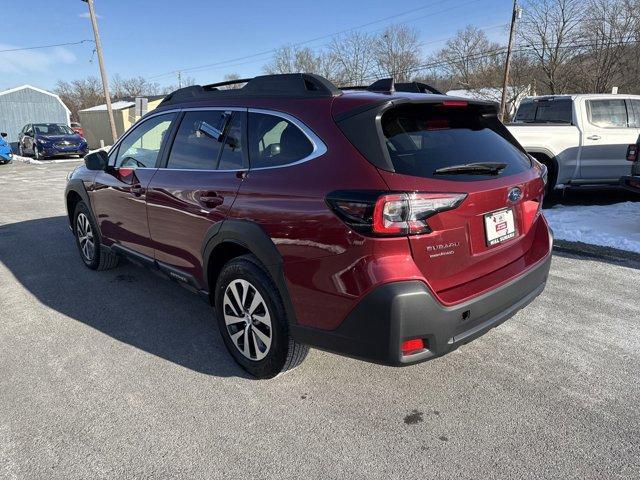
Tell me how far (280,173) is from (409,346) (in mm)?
1149

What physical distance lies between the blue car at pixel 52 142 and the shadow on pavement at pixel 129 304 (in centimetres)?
1895

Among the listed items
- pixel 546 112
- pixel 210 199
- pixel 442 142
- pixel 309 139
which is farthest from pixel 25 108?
pixel 442 142

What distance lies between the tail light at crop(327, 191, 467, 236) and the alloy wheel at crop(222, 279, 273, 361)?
86cm

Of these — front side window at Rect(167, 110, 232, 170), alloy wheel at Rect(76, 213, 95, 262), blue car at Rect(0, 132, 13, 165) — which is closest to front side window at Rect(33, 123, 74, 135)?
blue car at Rect(0, 132, 13, 165)

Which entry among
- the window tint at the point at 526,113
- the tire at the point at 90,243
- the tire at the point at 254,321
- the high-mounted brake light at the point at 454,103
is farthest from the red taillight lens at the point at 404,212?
the window tint at the point at 526,113

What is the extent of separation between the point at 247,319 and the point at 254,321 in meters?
0.07

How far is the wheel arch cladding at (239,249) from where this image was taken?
2549 millimetres

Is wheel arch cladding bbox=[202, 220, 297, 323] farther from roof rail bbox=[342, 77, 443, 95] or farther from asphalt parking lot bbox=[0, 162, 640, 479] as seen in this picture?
roof rail bbox=[342, 77, 443, 95]

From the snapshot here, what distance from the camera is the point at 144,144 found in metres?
4.04

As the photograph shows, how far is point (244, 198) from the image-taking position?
2732mm

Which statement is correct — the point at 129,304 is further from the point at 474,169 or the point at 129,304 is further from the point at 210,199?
the point at 474,169

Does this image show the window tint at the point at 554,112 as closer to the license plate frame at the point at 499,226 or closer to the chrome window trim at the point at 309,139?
the license plate frame at the point at 499,226

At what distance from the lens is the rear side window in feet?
27.0

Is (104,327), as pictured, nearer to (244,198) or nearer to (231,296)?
(231,296)
